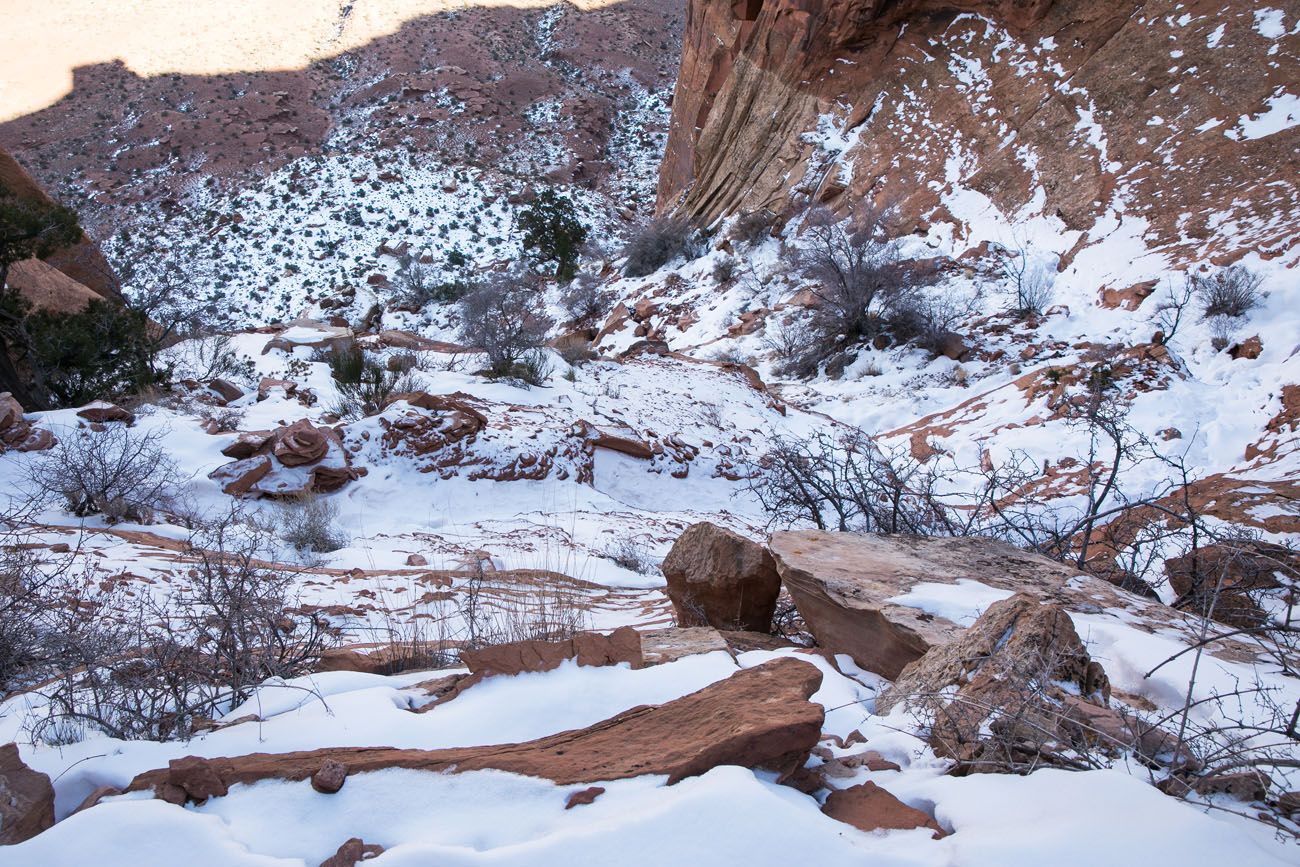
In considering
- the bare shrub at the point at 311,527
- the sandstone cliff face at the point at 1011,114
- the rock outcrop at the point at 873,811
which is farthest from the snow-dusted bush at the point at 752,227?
the rock outcrop at the point at 873,811

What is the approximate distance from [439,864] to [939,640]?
6.34 ft

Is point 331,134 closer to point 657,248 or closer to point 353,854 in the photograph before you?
point 657,248

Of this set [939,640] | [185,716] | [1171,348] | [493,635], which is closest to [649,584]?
[493,635]

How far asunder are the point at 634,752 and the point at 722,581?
5.81 ft

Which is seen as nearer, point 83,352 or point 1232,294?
point 83,352

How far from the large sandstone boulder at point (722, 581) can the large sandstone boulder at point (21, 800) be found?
255cm

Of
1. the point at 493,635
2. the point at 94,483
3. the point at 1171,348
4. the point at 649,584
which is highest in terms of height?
the point at 1171,348

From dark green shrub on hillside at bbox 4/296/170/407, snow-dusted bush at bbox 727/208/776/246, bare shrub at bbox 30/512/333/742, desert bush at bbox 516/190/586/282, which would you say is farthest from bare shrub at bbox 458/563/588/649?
desert bush at bbox 516/190/586/282

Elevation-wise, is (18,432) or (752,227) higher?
(752,227)

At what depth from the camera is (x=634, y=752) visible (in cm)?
196

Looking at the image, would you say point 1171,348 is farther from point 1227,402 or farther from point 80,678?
point 80,678

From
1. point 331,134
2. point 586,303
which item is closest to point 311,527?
point 586,303

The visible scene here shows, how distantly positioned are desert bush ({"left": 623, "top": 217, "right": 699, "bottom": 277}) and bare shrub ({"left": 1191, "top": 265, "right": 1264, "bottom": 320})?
1363 centimetres

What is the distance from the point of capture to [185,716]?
2.23 metres
